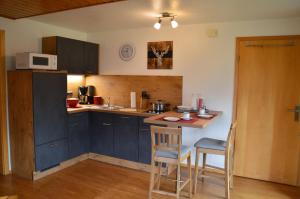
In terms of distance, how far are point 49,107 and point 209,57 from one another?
8.25ft

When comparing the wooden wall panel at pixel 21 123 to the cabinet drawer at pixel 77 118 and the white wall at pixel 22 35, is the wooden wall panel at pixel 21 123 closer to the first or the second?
the white wall at pixel 22 35

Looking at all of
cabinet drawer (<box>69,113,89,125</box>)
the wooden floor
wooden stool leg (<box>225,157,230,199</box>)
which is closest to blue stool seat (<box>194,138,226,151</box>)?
wooden stool leg (<box>225,157,230,199</box>)

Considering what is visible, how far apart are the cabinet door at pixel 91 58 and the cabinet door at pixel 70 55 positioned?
0.35 ft

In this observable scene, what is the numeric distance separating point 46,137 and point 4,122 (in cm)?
66

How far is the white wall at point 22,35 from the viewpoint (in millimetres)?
3484

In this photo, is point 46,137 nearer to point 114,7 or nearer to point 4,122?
point 4,122

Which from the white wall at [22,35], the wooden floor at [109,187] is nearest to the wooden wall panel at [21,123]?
the wooden floor at [109,187]

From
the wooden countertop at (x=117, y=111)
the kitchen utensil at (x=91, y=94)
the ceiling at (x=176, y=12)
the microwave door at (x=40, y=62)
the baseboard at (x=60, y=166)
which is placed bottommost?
the baseboard at (x=60, y=166)

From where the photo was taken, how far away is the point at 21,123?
11.3 feet

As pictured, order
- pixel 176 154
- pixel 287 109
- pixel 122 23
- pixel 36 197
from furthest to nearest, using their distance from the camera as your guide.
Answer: pixel 122 23 < pixel 287 109 < pixel 36 197 < pixel 176 154

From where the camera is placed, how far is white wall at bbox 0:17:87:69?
11.4 ft

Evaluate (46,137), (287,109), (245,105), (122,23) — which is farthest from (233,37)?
(46,137)

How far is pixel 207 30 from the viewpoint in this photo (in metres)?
3.77

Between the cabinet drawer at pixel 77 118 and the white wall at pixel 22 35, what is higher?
the white wall at pixel 22 35
